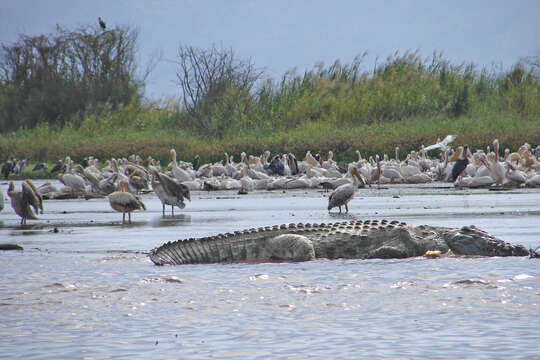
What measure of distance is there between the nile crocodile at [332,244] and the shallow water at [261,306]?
20 cm

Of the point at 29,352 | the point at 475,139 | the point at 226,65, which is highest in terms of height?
the point at 226,65

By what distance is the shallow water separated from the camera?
449cm

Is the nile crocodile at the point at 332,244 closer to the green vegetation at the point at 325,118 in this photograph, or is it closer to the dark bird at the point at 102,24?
the green vegetation at the point at 325,118

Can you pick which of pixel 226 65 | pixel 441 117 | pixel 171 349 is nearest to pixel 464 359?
pixel 171 349

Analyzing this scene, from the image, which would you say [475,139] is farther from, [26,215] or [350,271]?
[350,271]

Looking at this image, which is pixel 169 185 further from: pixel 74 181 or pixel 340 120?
pixel 340 120

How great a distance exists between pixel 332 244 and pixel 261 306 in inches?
101

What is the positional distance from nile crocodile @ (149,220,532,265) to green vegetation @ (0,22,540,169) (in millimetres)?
25030

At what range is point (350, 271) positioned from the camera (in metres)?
7.23

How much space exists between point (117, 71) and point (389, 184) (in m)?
30.8

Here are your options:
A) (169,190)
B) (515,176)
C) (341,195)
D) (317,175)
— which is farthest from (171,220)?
(317,175)

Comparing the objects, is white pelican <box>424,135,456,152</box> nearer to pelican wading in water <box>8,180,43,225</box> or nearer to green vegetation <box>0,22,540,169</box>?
green vegetation <box>0,22,540,169</box>

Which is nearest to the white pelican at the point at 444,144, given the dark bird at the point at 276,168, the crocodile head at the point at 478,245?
the dark bird at the point at 276,168

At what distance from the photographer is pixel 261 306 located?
18.6ft
